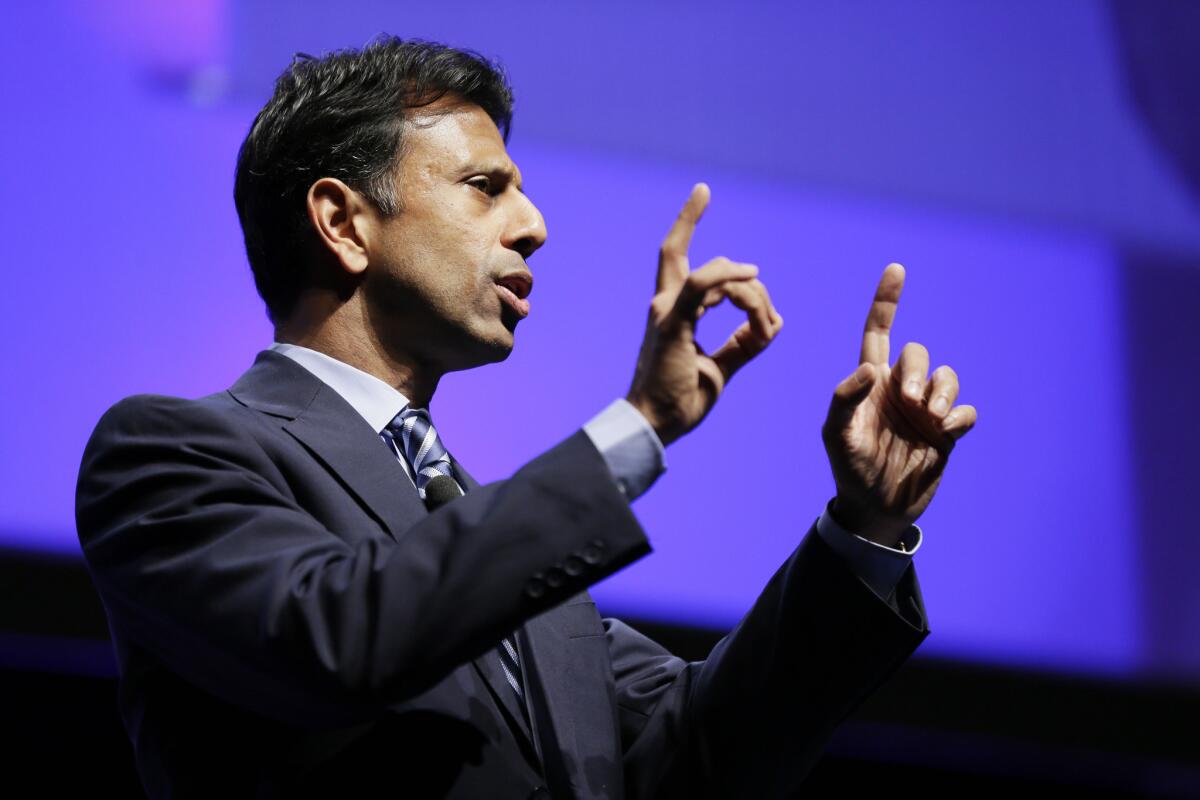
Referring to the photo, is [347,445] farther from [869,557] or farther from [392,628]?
[869,557]

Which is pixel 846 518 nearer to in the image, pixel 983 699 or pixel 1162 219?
pixel 983 699

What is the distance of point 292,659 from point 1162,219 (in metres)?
2.46

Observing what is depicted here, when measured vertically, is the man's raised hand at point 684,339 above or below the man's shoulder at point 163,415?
above

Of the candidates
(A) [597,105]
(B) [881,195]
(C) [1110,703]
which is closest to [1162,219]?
(B) [881,195]

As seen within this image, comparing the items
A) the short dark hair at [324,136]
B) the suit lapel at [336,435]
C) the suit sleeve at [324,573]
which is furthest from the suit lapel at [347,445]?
the short dark hair at [324,136]

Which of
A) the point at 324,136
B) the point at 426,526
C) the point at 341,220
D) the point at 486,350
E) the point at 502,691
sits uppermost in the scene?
the point at 324,136

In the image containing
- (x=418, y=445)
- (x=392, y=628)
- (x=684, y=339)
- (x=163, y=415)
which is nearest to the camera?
(x=392, y=628)

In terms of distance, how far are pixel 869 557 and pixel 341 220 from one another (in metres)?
0.79

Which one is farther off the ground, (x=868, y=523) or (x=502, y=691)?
(x=868, y=523)

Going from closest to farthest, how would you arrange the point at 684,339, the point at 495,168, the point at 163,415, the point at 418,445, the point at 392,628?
the point at 392,628, the point at 684,339, the point at 163,415, the point at 418,445, the point at 495,168

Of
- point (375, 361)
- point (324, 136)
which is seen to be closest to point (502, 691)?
point (375, 361)

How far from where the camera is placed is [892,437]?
4.65ft

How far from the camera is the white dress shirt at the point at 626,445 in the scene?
1114mm

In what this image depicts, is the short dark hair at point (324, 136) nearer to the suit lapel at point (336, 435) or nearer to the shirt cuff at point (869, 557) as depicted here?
the suit lapel at point (336, 435)
